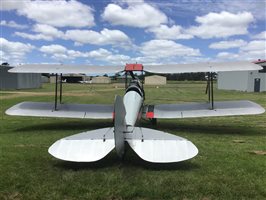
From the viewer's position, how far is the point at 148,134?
6.39 metres

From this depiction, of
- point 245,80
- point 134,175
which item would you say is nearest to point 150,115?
point 134,175

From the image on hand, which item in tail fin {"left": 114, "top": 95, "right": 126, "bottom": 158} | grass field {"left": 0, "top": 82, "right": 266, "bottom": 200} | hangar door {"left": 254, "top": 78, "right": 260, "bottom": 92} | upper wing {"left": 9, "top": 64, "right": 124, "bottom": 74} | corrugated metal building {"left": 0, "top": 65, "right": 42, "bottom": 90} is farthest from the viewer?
corrugated metal building {"left": 0, "top": 65, "right": 42, "bottom": 90}

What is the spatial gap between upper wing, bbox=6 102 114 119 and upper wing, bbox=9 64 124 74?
55.7 inches

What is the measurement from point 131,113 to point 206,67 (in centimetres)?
341

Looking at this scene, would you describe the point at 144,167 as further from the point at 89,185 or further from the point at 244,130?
the point at 244,130

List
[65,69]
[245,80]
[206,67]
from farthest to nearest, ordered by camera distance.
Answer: [245,80] < [65,69] < [206,67]

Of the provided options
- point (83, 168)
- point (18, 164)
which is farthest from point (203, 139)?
point (18, 164)

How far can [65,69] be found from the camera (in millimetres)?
10812

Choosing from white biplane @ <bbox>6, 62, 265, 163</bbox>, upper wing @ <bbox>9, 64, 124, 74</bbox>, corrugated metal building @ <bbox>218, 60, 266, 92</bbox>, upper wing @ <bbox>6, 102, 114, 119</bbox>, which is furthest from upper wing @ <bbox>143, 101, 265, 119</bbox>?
corrugated metal building @ <bbox>218, 60, 266, 92</bbox>

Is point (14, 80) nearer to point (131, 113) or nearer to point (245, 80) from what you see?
point (245, 80)

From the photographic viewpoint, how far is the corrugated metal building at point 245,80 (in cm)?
4270

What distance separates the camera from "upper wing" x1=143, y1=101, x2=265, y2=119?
1103cm

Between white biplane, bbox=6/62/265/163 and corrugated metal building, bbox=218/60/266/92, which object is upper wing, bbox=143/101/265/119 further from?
corrugated metal building, bbox=218/60/266/92

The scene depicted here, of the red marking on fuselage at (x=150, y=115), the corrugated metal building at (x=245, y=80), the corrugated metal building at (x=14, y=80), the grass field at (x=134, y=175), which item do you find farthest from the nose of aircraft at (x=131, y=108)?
the corrugated metal building at (x=14, y=80)
